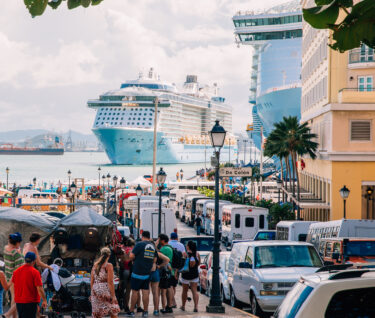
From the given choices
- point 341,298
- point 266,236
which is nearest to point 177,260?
point 341,298

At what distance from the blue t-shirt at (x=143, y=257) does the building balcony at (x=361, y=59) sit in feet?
83.8

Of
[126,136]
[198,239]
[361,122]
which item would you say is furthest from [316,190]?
[126,136]

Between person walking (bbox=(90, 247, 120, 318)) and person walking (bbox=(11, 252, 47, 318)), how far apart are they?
829mm

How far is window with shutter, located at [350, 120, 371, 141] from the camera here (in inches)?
1372

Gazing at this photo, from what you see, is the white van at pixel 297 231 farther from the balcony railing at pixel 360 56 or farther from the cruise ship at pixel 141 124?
the cruise ship at pixel 141 124

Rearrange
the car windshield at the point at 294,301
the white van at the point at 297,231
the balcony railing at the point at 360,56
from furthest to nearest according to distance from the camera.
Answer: the balcony railing at the point at 360,56, the white van at the point at 297,231, the car windshield at the point at 294,301

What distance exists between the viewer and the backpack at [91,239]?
13703 mm

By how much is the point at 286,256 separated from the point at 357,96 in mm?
22555

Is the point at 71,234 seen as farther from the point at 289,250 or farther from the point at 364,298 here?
the point at 364,298

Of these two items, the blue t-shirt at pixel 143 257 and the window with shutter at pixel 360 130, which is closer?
the blue t-shirt at pixel 143 257

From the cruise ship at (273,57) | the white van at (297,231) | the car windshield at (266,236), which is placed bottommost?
the car windshield at (266,236)

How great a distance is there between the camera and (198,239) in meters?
26.7

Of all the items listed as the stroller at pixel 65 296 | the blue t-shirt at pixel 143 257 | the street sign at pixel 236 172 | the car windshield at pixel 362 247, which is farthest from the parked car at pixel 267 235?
the stroller at pixel 65 296

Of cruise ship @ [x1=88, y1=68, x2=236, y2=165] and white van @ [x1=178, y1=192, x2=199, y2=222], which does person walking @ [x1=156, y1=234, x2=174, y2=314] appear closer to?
white van @ [x1=178, y1=192, x2=199, y2=222]
